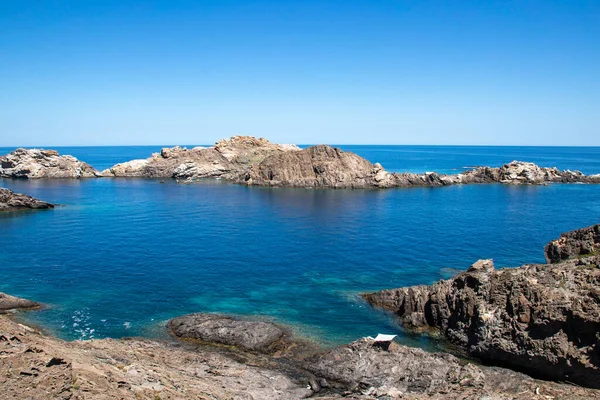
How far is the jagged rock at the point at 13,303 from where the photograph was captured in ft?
137

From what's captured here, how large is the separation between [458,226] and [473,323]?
164 feet

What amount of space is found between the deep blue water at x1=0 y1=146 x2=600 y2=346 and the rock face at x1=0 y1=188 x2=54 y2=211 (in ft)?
15.5

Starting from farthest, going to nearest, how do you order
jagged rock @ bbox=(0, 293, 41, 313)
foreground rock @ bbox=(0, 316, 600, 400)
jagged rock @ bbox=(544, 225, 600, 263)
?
jagged rock @ bbox=(0, 293, 41, 313) < jagged rock @ bbox=(544, 225, 600, 263) < foreground rock @ bbox=(0, 316, 600, 400)

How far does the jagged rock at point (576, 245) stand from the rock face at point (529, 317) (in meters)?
6.10

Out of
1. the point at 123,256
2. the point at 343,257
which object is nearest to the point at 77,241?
the point at 123,256

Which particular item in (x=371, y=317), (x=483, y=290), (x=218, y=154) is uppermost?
(x=218, y=154)

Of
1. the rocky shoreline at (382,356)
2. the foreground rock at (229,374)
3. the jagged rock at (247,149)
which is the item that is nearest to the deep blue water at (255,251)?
the rocky shoreline at (382,356)

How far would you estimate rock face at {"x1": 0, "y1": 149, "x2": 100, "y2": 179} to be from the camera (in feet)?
515

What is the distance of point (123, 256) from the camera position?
60688 millimetres

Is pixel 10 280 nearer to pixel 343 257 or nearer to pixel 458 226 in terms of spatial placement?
pixel 343 257

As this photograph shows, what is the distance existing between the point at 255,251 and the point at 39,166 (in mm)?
133037

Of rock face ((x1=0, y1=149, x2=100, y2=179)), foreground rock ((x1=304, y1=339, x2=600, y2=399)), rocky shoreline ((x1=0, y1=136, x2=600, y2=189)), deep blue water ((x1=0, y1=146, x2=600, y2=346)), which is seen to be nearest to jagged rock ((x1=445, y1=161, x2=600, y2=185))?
rocky shoreline ((x1=0, y1=136, x2=600, y2=189))

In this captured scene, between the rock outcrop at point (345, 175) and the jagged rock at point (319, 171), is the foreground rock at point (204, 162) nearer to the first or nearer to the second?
the rock outcrop at point (345, 175)

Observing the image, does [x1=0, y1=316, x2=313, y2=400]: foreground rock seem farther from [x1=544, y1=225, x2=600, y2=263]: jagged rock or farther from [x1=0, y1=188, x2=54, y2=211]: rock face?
[x1=0, y1=188, x2=54, y2=211]: rock face
